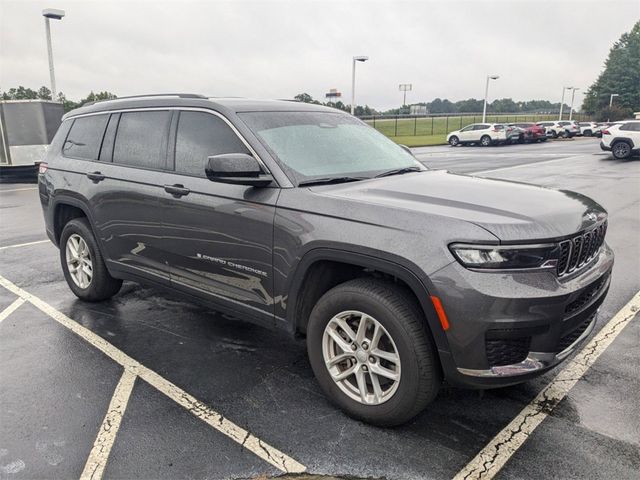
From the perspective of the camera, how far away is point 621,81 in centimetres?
8519

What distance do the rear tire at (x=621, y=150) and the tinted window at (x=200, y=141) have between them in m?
23.0

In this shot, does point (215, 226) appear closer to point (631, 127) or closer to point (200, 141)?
point (200, 141)

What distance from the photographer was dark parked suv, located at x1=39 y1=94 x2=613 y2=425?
2.64 metres

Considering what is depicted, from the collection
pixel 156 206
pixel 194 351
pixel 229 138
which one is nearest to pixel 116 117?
pixel 156 206

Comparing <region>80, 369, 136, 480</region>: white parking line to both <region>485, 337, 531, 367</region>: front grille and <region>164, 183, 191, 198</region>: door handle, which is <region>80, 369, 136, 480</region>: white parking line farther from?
<region>485, 337, 531, 367</region>: front grille

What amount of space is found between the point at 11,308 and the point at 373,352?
395cm

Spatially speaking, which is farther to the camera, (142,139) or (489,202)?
(142,139)

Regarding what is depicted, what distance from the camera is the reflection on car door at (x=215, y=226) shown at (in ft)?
11.1

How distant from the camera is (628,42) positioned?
306 ft

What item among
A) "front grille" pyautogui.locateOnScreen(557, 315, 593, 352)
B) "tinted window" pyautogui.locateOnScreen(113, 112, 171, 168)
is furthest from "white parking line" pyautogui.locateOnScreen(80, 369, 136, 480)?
"front grille" pyautogui.locateOnScreen(557, 315, 593, 352)


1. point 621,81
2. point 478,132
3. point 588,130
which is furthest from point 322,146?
point 621,81

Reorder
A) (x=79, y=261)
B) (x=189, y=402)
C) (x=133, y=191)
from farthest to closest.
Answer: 1. (x=79, y=261)
2. (x=133, y=191)
3. (x=189, y=402)

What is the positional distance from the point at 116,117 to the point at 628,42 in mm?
110709

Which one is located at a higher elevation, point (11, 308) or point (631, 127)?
point (631, 127)
